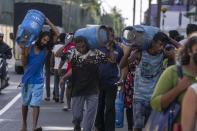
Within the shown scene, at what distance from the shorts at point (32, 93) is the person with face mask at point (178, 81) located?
549 centimetres

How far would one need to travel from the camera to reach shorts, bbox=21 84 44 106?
10.6m

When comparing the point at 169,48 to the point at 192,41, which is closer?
the point at 192,41

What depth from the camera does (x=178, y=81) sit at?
516 centimetres

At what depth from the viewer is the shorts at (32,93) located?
10602 mm

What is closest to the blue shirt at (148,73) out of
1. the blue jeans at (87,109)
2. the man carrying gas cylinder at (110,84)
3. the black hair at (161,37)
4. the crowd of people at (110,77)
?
the crowd of people at (110,77)

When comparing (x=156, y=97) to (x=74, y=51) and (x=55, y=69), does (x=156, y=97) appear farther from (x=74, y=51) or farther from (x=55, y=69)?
(x=55, y=69)

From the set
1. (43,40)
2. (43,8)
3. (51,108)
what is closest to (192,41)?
(43,40)

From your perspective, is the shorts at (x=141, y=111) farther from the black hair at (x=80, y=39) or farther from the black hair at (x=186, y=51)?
the black hair at (x=186, y=51)

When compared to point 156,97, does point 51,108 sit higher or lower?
lower

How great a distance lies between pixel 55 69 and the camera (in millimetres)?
16594

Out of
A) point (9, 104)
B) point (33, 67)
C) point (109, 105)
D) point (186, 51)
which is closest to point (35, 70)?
point (33, 67)

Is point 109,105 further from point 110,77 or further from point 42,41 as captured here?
point 42,41

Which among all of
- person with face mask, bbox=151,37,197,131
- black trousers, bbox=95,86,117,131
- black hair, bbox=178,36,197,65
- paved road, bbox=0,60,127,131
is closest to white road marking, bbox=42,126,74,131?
paved road, bbox=0,60,127,131

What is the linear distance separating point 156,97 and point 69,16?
7945 cm
